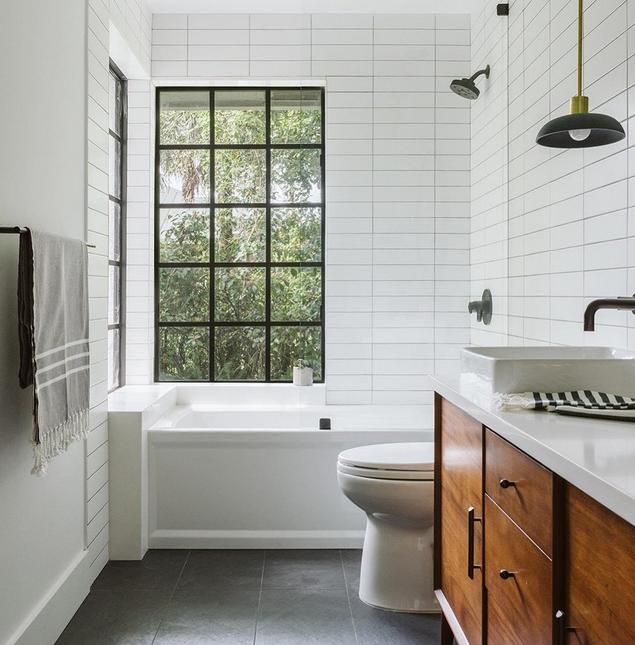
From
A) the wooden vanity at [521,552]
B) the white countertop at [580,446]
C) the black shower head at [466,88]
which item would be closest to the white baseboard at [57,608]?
the wooden vanity at [521,552]

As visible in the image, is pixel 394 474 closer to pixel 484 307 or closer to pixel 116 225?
pixel 484 307

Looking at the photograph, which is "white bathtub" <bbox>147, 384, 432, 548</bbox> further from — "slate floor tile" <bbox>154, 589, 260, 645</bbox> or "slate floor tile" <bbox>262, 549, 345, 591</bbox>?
"slate floor tile" <bbox>154, 589, 260, 645</bbox>

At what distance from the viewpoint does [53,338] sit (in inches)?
82.9

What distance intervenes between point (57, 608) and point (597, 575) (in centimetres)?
193

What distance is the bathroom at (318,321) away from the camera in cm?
170

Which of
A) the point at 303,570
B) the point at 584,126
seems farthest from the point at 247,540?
the point at 584,126

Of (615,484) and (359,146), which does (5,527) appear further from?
(359,146)

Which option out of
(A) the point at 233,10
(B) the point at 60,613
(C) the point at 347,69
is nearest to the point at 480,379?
(B) the point at 60,613

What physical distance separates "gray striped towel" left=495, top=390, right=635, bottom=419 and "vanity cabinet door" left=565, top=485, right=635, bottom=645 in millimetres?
374

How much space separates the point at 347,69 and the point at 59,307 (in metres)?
2.54

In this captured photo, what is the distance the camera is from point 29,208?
2152 mm

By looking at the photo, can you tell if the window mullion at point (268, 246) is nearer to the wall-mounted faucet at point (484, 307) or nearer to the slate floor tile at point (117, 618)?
the wall-mounted faucet at point (484, 307)

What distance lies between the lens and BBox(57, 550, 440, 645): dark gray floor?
2387 mm

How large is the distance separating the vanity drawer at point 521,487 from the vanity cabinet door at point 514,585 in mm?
25
